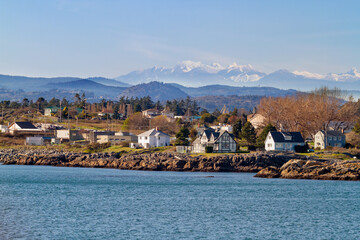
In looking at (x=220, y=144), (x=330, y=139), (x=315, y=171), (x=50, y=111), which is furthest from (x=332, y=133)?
(x=50, y=111)

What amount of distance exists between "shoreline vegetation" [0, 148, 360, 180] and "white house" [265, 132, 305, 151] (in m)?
7.47

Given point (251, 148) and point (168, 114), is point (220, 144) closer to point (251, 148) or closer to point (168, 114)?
point (251, 148)

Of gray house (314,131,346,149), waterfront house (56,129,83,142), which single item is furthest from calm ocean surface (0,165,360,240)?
waterfront house (56,129,83,142)

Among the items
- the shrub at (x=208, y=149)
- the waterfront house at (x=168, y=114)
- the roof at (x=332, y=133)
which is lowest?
the shrub at (x=208, y=149)

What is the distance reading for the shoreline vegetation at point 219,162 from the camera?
2314 inches

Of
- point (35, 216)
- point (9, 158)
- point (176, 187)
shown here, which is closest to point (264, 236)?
point (35, 216)

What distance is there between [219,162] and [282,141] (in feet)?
62.4

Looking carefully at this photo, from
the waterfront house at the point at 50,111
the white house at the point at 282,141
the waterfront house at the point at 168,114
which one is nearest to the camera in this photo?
the white house at the point at 282,141

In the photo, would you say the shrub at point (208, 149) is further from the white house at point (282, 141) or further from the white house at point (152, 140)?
the white house at point (152, 140)

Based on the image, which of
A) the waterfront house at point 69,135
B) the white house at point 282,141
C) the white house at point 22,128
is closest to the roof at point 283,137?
the white house at point 282,141

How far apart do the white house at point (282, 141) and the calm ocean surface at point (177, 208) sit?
28043mm

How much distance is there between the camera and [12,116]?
156750 millimetres

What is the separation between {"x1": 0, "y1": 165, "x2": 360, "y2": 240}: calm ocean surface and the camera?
28750 millimetres

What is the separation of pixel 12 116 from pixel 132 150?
80.3 metres
